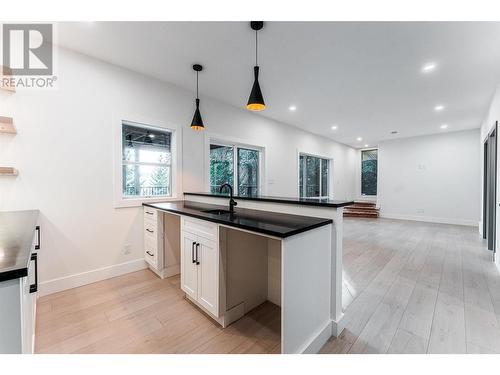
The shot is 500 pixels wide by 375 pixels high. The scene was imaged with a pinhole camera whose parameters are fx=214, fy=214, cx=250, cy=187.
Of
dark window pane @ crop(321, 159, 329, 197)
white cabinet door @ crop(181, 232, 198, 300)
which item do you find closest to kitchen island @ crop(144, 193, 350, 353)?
white cabinet door @ crop(181, 232, 198, 300)

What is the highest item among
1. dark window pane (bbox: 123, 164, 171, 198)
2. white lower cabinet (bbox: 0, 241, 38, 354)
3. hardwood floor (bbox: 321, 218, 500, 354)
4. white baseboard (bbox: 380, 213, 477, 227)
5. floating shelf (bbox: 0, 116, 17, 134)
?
floating shelf (bbox: 0, 116, 17, 134)

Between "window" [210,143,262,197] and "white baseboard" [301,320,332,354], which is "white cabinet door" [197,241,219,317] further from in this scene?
"window" [210,143,262,197]

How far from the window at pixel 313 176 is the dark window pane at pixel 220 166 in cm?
266

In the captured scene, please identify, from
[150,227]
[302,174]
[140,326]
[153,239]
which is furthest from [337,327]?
[302,174]

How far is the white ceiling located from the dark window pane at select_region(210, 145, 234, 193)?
95cm

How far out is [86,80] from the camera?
8.54 ft

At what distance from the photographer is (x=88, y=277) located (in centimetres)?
262

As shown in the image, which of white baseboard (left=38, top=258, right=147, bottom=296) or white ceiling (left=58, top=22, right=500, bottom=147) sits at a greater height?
white ceiling (left=58, top=22, right=500, bottom=147)

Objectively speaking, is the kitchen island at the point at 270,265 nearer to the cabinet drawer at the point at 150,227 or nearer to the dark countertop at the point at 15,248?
the cabinet drawer at the point at 150,227

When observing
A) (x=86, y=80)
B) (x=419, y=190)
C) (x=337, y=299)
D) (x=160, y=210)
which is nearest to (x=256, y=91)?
(x=160, y=210)

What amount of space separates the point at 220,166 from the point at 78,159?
229 cm

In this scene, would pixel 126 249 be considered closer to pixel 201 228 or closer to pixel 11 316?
pixel 201 228

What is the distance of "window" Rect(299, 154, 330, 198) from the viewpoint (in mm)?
6529
